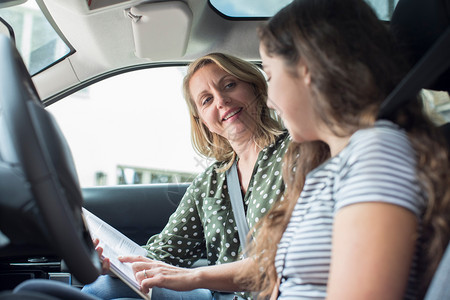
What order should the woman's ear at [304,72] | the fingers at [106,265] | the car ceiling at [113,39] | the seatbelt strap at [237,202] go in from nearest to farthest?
the woman's ear at [304,72] → the fingers at [106,265] → the seatbelt strap at [237,202] → the car ceiling at [113,39]

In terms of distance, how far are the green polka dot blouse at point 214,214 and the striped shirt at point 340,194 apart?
0.62 m

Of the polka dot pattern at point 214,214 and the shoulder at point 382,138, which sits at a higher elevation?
the shoulder at point 382,138

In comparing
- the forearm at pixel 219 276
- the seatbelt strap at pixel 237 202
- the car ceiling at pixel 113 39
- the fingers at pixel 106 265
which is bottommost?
the forearm at pixel 219 276

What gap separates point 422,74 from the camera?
0.81m

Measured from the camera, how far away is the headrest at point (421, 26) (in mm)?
960

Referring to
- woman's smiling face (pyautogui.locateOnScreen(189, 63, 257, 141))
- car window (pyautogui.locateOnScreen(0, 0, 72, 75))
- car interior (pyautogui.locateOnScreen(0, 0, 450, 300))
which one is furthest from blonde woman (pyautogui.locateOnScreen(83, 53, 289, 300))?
car window (pyautogui.locateOnScreen(0, 0, 72, 75))

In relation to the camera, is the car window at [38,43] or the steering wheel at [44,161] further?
the car window at [38,43]

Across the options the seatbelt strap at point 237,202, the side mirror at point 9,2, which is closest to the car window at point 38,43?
the side mirror at point 9,2

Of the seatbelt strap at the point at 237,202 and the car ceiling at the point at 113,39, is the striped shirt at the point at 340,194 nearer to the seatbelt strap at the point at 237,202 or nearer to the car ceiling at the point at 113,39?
the seatbelt strap at the point at 237,202

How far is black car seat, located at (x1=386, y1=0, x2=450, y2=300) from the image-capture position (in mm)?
734

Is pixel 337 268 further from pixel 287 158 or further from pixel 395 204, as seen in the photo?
pixel 287 158

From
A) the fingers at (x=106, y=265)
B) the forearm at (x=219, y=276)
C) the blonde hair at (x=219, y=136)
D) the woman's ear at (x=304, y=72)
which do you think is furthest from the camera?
the blonde hair at (x=219, y=136)

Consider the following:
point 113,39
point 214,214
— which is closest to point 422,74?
point 214,214

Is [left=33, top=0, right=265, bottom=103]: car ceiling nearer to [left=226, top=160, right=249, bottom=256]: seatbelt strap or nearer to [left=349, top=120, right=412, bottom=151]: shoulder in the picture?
[left=226, top=160, right=249, bottom=256]: seatbelt strap
